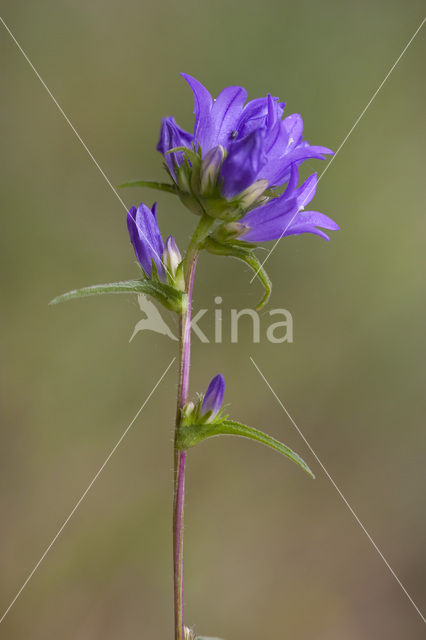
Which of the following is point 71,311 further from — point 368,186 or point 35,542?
point 368,186

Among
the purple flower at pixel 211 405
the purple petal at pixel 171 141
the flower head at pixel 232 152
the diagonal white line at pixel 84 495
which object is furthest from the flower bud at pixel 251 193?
the diagonal white line at pixel 84 495

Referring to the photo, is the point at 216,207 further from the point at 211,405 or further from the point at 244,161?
the point at 211,405

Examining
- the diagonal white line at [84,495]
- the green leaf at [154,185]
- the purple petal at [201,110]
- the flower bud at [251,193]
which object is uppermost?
the purple petal at [201,110]

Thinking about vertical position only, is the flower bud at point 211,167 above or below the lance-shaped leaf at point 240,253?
above

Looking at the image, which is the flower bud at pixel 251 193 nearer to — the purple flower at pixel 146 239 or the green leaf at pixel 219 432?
the purple flower at pixel 146 239

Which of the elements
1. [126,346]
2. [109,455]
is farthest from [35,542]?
[126,346]

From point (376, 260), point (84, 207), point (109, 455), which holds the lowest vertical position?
point (109, 455)

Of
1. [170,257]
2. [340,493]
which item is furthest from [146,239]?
[340,493]
